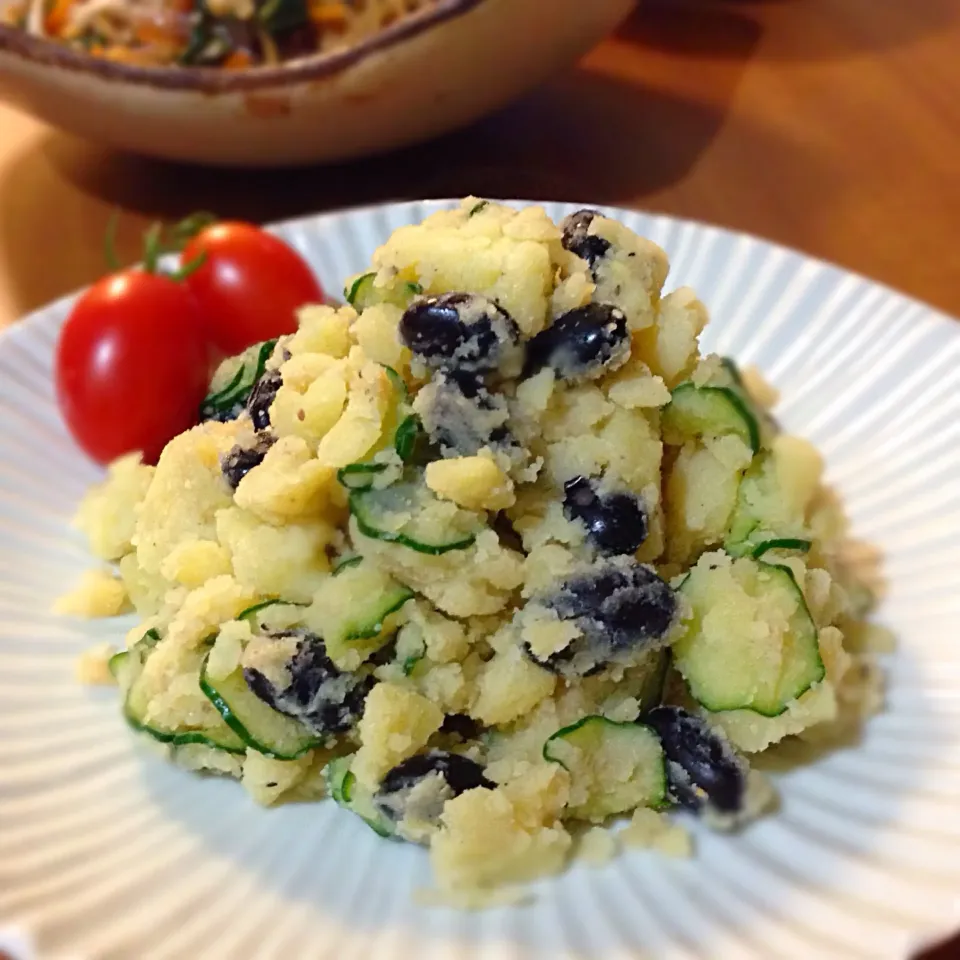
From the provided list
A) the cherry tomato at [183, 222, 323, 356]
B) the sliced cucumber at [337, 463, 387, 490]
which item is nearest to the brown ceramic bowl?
the cherry tomato at [183, 222, 323, 356]

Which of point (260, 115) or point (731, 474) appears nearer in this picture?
point (731, 474)

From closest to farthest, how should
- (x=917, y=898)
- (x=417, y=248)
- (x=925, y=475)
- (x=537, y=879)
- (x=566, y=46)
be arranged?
(x=917, y=898) → (x=537, y=879) → (x=417, y=248) → (x=925, y=475) → (x=566, y=46)

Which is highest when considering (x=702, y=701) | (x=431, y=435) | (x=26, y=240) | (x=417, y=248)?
(x=417, y=248)

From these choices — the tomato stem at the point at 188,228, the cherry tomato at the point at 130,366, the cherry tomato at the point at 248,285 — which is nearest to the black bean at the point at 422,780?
the cherry tomato at the point at 130,366

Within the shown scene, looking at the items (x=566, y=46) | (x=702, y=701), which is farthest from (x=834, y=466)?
(x=566, y=46)

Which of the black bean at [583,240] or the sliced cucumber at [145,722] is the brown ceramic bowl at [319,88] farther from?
the sliced cucumber at [145,722]

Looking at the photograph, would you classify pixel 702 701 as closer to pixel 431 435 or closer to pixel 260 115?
pixel 431 435
